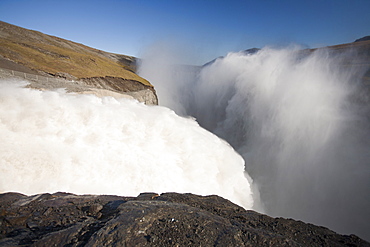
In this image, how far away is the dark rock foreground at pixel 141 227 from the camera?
2916 mm

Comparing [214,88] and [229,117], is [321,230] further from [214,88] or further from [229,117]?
[214,88]

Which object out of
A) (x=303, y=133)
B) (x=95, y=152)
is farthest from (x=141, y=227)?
(x=303, y=133)

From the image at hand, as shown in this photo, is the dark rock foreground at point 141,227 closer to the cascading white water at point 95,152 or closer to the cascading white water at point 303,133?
the cascading white water at point 95,152

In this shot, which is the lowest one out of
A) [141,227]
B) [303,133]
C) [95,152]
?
[95,152]

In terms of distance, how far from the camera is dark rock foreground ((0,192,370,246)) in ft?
9.57

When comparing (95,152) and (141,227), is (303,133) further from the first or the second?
(141,227)

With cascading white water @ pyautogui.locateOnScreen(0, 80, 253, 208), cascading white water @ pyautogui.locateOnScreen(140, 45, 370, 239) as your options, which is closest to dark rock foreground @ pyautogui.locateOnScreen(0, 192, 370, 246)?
cascading white water @ pyautogui.locateOnScreen(0, 80, 253, 208)

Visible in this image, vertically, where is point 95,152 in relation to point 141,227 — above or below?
below

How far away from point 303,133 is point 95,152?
1955 cm

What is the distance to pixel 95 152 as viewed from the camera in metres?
9.23

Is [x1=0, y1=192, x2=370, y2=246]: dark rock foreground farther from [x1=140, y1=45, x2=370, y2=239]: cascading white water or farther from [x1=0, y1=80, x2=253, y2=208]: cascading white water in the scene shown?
[x1=140, y1=45, x2=370, y2=239]: cascading white water

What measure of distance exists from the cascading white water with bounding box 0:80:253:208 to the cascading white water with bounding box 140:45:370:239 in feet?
19.3

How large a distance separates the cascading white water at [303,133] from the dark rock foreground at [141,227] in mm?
13668

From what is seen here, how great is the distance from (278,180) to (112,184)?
51.4 ft
